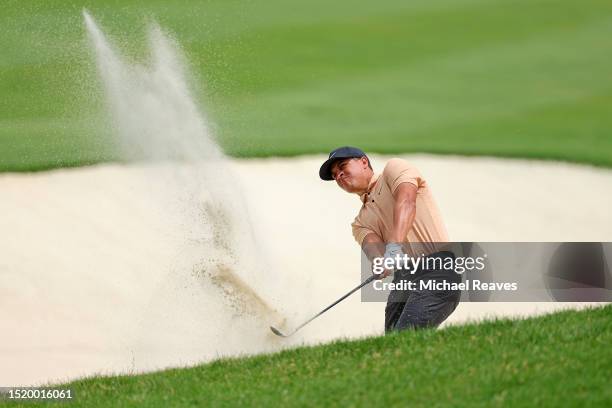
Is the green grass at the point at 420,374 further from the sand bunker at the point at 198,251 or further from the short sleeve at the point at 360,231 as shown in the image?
the sand bunker at the point at 198,251

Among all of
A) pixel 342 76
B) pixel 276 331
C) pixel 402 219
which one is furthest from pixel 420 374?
pixel 342 76

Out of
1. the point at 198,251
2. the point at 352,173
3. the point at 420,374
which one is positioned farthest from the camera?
the point at 198,251

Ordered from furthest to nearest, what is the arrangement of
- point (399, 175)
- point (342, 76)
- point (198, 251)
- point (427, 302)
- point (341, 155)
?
Answer: 1. point (342, 76)
2. point (198, 251)
3. point (341, 155)
4. point (427, 302)
5. point (399, 175)

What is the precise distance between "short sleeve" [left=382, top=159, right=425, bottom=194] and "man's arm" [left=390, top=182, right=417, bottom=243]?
0.11ft

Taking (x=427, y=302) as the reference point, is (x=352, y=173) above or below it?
above

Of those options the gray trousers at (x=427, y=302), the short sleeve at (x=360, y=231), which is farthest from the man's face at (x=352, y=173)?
the gray trousers at (x=427, y=302)

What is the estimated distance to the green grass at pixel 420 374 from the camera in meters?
5.10

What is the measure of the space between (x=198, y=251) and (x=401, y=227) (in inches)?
159

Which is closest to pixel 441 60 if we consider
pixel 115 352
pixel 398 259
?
pixel 115 352

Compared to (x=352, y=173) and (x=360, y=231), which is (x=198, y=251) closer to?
(x=360, y=231)

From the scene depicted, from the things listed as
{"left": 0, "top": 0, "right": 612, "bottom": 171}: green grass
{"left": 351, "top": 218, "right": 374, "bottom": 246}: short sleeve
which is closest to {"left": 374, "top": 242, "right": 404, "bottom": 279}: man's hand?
{"left": 351, "top": 218, "right": 374, "bottom": 246}: short sleeve

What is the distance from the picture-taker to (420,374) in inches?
215

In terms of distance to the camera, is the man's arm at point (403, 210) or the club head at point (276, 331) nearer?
the man's arm at point (403, 210)

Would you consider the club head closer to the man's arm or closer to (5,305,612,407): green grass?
(5,305,612,407): green grass
